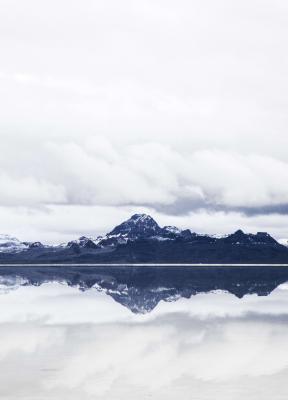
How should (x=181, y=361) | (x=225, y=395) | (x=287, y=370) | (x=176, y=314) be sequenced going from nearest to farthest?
(x=225, y=395) → (x=287, y=370) → (x=181, y=361) → (x=176, y=314)

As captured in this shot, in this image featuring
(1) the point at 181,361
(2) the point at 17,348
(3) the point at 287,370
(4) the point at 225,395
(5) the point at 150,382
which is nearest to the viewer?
(4) the point at 225,395

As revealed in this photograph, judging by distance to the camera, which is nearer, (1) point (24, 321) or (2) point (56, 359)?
(2) point (56, 359)

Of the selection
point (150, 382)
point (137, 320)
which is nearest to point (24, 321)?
point (137, 320)

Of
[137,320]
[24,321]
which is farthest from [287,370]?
[24,321]

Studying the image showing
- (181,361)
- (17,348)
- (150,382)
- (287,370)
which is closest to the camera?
(150,382)

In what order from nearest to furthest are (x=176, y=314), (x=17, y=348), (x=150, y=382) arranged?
(x=150, y=382), (x=17, y=348), (x=176, y=314)

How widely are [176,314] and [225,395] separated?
2875 cm

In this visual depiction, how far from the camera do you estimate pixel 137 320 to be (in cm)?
4584

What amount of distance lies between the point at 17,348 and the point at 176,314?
20272mm

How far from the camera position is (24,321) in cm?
4547

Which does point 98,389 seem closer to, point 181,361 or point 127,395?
point 127,395

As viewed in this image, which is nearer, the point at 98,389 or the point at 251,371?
the point at 98,389

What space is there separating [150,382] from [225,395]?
11.5 feet

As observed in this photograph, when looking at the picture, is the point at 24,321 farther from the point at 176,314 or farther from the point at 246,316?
the point at 246,316
